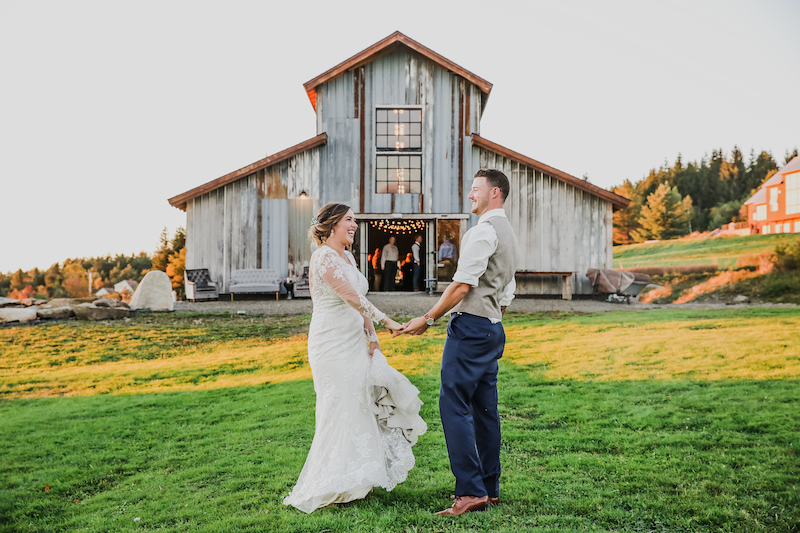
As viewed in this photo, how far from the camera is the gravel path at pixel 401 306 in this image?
14.5m

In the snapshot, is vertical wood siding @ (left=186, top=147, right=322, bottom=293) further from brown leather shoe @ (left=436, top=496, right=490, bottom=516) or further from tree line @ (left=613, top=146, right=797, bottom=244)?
tree line @ (left=613, top=146, right=797, bottom=244)

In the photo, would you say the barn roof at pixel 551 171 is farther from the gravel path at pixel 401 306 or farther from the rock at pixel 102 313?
the rock at pixel 102 313

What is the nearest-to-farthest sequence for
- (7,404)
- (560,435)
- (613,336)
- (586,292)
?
(560,435), (7,404), (613,336), (586,292)

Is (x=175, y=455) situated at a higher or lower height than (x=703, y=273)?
lower

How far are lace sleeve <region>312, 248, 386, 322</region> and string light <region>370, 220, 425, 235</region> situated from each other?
20.2 metres

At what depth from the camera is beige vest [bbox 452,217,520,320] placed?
367 centimetres

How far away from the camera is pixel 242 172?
1716 centimetres

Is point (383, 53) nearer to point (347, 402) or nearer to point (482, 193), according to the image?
point (482, 193)

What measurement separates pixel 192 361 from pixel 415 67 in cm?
1168

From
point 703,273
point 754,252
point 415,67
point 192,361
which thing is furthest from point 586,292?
point 754,252

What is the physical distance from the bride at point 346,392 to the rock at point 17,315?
13.7 metres

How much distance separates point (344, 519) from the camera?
3.87 m

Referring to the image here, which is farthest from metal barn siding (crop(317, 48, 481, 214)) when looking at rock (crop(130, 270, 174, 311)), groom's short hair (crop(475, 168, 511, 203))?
groom's short hair (crop(475, 168, 511, 203))

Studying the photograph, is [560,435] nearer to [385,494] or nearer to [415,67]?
[385,494]
